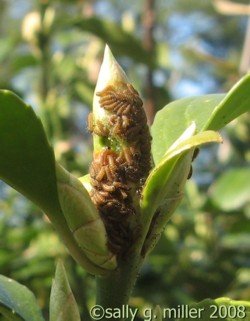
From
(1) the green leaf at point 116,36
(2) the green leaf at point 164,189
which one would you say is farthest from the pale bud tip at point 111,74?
(1) the green leaf at point 116,36

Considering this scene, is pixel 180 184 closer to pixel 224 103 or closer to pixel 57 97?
pixel 224 103

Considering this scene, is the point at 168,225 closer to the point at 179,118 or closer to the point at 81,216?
the point at 179,118

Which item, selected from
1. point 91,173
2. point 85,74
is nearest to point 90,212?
point 91,173

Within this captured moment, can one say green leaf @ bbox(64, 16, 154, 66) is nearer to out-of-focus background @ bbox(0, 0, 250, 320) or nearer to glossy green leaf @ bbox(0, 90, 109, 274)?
out-of-focus background @ bbox(0, 0, 250, 320)

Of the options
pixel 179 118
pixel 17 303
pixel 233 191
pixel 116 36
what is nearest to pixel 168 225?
pixel 233 191

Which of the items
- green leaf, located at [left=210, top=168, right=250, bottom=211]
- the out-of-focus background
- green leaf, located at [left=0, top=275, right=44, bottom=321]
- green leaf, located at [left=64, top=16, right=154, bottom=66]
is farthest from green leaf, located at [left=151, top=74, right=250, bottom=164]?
green leaf, located at [left=64, top=16, right=154, bottom=66]

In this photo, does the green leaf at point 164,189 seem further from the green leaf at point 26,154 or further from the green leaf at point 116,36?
the green leaf at point 116,36
